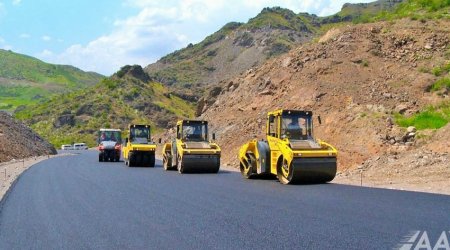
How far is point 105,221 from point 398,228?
5735 mm

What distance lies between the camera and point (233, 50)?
A: 5399 inches

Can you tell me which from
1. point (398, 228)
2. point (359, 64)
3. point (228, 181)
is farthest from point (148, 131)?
point (398, 228)

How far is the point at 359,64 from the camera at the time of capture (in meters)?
34.6

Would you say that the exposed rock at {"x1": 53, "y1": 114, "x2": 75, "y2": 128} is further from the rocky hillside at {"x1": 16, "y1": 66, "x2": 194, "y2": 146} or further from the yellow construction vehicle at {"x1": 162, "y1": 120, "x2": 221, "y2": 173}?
the yellow construction vehicle at {"x1": 162, "y1": 120, "x2": 221, "y2": 173}

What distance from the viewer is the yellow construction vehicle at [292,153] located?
1623 cm

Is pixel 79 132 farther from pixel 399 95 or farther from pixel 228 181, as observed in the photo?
pixel 228 181

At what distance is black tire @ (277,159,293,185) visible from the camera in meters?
16.5

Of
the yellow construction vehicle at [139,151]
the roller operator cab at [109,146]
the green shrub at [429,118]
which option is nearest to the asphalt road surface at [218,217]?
the green shrub at [429,118]

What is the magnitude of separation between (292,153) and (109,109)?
79.7 meters

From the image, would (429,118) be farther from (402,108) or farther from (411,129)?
(402,108)

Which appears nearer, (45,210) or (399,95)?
(45,210)

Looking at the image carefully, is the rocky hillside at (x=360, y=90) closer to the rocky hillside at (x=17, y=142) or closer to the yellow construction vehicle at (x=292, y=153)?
the yellow construction vehicle at (x=292, y=153)

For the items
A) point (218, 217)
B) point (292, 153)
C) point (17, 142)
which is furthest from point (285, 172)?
point (17, 142)

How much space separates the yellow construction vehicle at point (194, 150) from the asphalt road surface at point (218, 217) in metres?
6.16
